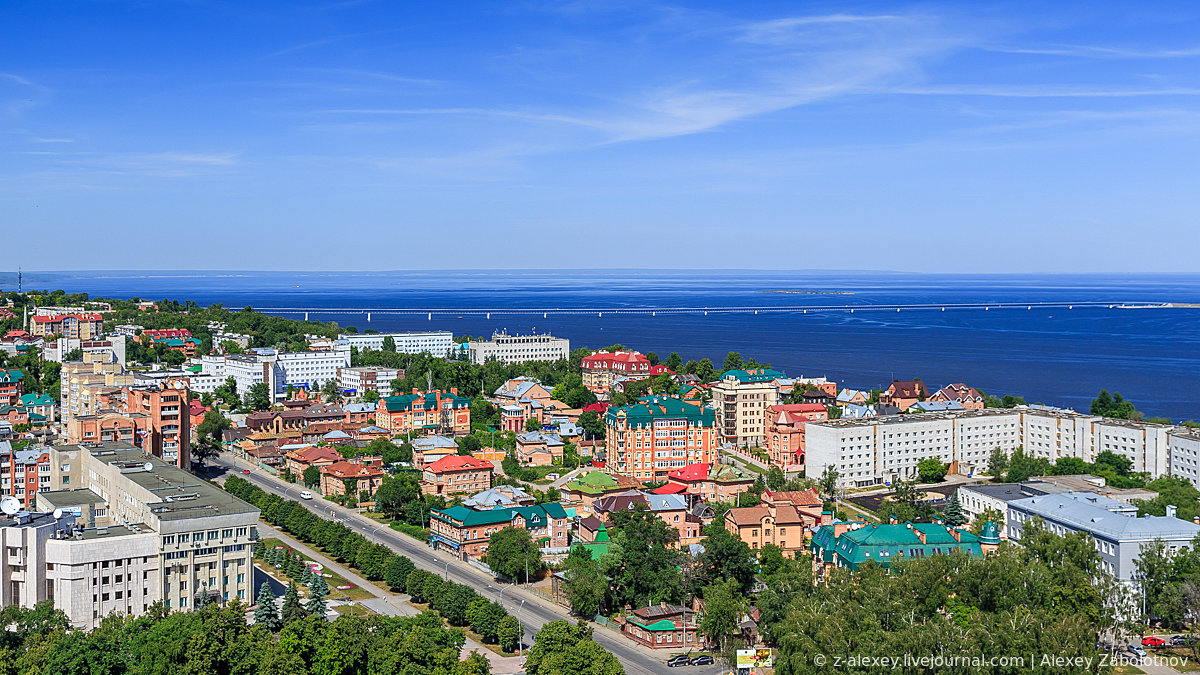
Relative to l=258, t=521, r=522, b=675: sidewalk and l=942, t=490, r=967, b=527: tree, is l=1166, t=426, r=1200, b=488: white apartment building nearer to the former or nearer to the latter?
l=942, t=490, r=967, b=527: tree

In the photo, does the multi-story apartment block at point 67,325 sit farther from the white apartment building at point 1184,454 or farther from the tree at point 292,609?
the white apartment building at point 1184,454

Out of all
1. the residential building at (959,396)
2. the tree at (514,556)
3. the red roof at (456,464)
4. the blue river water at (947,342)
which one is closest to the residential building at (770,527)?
the tree at (514,556)

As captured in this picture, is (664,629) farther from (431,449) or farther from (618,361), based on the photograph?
(618,361)

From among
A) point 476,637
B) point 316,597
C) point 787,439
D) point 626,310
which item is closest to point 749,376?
point 787,439

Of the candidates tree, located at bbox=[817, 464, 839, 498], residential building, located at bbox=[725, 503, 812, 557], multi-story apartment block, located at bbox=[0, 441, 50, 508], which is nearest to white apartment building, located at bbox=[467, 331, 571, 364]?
tree, located at bbox=[817, 464, 839, 498]

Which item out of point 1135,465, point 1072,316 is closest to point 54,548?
point 1135,465
